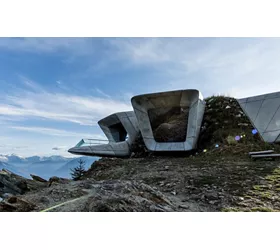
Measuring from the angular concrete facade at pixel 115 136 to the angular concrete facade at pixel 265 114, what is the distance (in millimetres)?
8380

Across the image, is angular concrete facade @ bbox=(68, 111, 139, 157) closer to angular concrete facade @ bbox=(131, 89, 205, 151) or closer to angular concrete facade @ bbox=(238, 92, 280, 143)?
angular concrete facade @ bbox=(131, 89, 205, 151)

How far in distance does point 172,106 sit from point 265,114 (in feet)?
17.3

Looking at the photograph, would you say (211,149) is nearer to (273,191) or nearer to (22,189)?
(273,191)

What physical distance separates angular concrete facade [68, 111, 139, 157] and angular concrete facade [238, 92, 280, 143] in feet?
27.5

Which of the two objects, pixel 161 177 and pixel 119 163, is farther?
pixel 119 163

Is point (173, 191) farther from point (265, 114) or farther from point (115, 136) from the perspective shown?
point (115, 136)

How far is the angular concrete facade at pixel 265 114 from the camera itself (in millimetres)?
10430

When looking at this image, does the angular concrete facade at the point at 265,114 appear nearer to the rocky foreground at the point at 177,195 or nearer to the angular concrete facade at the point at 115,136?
the rocky foreground at the point at 177,195

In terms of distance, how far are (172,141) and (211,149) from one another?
2.75 meters

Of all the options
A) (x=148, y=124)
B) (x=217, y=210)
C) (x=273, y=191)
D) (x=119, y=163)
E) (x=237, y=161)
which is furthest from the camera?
(x=148, y=124)

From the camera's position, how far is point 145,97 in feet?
43.9

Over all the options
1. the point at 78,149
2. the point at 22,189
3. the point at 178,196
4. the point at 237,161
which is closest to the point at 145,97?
the point at 78,149

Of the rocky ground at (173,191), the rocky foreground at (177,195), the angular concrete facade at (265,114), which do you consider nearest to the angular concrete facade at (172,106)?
the rocky ground at (173,191)

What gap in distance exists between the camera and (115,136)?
22.8m
